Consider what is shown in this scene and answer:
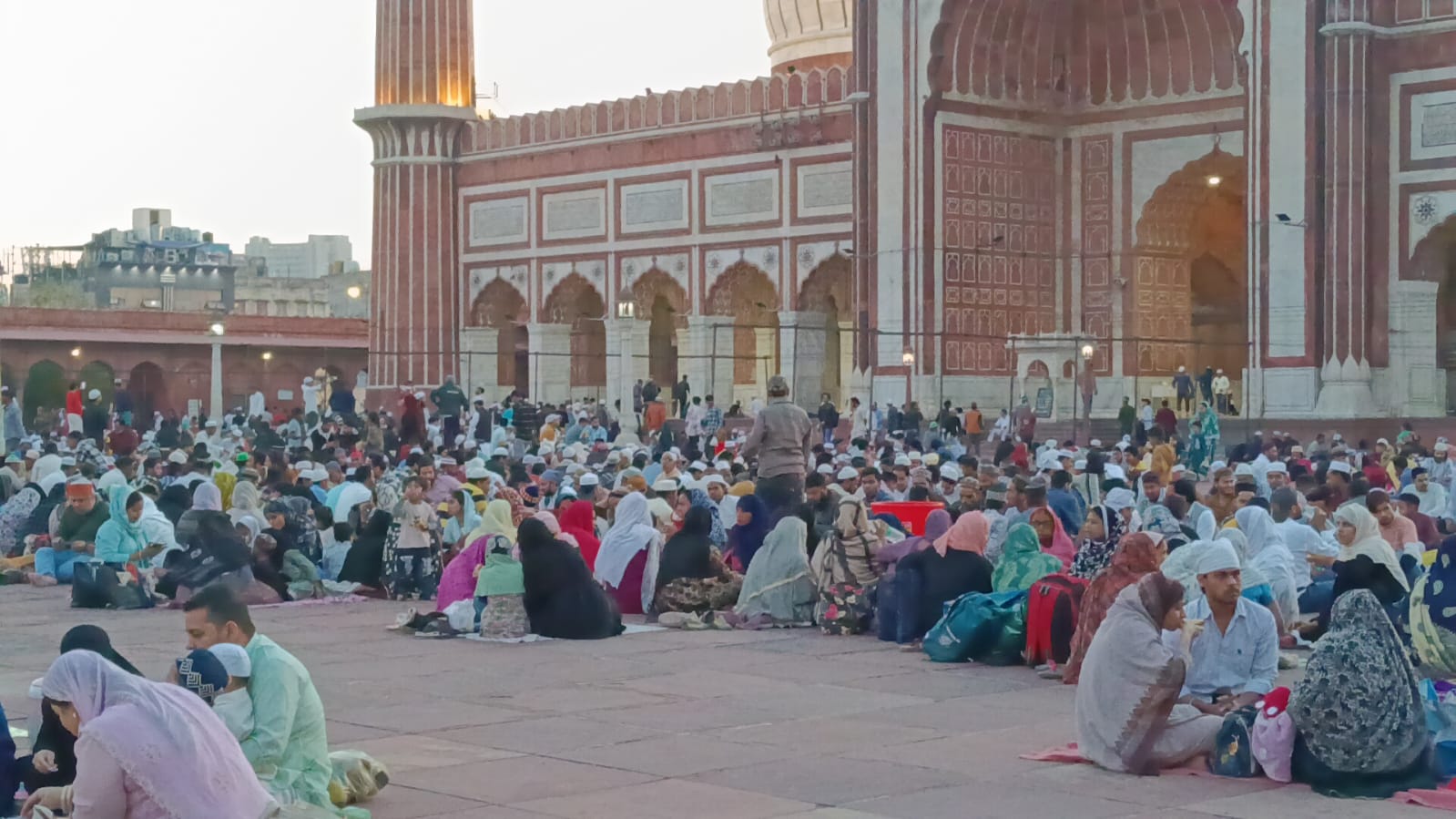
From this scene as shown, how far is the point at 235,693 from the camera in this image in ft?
18.6

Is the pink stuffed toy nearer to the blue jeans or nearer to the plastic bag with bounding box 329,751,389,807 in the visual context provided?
the plastic bag with bounding box 329,751,389,807

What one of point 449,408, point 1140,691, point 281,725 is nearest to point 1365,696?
point 1140,691

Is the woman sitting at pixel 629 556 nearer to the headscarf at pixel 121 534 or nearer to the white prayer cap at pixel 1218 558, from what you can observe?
the headscarf at pixel 121 534

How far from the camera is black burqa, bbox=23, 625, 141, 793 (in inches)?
221

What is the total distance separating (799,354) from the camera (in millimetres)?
29344

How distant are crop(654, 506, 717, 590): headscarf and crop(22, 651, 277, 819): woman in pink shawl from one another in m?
6.35

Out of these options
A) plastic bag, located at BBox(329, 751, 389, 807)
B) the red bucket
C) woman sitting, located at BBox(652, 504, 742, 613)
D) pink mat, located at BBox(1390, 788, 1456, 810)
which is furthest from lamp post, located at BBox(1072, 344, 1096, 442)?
plastic bag, located at BBox(329, 751, 389, 807)

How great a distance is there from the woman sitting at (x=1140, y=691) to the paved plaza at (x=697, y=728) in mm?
98

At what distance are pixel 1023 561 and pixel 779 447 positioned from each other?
10.4ft

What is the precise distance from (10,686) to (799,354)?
2115 cm

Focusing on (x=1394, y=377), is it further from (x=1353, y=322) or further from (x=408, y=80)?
(x=408, y=80)

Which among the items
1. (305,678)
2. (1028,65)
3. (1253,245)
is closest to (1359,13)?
(1253,245)

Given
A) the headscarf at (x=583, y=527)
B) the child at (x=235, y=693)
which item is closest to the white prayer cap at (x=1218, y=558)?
the child at (x=235, y=693)

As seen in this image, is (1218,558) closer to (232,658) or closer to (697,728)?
(697,728)
